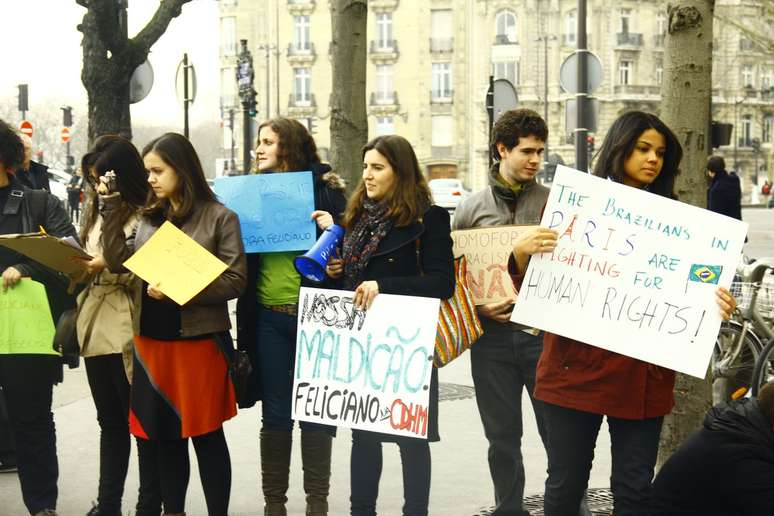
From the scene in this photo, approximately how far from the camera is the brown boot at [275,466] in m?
5.77

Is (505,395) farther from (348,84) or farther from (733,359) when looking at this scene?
(348,84)

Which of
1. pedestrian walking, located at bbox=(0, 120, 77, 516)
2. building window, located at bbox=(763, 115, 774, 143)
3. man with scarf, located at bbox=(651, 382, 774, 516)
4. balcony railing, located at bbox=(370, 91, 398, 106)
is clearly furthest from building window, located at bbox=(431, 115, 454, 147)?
man with scarf, located at bbox=(651, 382, 774, 516)

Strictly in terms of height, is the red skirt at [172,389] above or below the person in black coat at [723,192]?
below

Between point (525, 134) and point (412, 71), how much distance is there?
73981mm

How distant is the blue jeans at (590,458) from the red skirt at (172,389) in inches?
60.8

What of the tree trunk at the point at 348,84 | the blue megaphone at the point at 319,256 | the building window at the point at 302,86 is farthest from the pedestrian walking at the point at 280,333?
the building window at the point at 302,86

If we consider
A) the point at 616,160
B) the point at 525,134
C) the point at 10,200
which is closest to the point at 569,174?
the point at 616,160

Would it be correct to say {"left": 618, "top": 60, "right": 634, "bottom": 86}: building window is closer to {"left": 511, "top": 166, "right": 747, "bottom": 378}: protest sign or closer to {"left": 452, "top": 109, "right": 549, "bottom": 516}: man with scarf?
{"left": 452, "top": 109, "right": 549, "bottom": 516}: man with scarf

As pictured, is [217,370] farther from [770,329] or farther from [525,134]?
[770,329]

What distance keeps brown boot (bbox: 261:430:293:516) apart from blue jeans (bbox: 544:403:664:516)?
1.51 meters

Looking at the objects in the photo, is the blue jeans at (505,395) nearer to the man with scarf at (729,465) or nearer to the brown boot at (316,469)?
the brown boot at (316,469)

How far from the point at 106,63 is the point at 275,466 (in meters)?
7.44

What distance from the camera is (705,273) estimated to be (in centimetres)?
464

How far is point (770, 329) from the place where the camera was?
913 cm
